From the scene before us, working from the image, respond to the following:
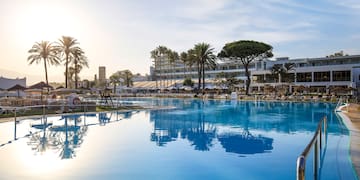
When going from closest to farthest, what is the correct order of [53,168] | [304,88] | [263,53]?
[53,168] → [304,88] → [263,53]

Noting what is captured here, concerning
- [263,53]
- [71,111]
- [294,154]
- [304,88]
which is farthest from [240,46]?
[294,154]

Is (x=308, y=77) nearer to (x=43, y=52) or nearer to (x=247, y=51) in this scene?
(x=247, y=51)

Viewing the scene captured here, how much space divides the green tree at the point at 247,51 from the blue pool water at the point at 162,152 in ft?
114

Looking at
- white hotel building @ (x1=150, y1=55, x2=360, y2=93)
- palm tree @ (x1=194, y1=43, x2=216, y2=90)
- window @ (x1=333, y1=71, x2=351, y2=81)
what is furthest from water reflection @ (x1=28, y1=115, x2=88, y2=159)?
window @ (x1=333, y1=71, x2=351, y2=81)

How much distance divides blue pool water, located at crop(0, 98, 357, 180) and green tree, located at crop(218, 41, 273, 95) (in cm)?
3483

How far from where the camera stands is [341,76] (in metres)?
48.8

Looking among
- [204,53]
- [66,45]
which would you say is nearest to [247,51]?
[204,53]

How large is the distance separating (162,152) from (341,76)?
45998 millimetres

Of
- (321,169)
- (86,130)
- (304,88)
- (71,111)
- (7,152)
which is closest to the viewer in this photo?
(321,169)

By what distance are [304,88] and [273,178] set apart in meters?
42.9

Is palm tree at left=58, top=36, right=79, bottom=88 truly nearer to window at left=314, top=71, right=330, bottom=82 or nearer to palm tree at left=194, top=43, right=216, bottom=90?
palm tree at left=194, top=43, right=216, bottom=90

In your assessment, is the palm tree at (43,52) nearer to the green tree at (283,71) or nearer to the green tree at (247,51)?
the green tree at (247,51)

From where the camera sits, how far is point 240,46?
49.7 metres

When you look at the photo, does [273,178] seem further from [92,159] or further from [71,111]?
[71,111]
